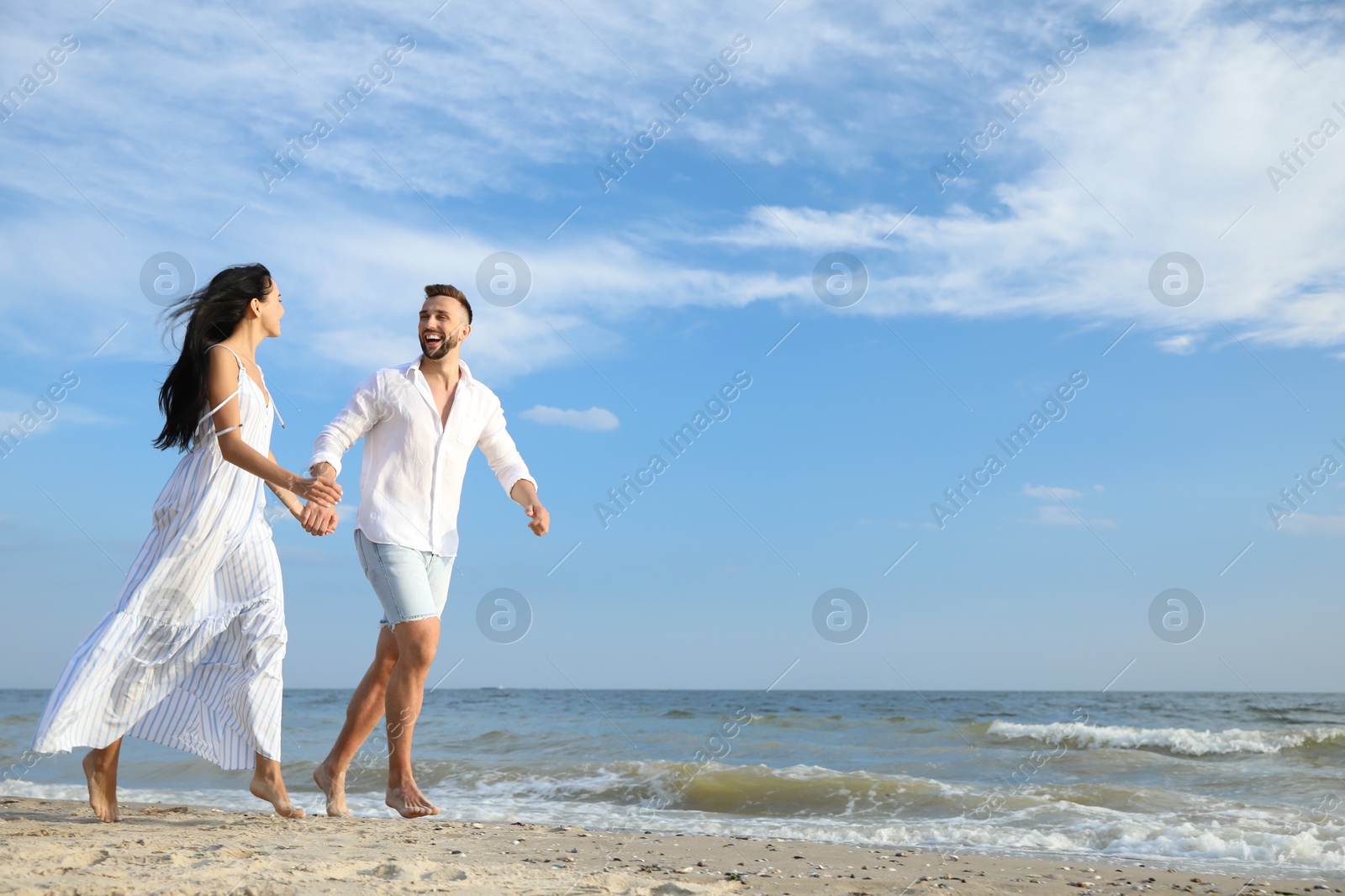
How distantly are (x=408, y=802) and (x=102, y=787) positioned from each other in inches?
48.4

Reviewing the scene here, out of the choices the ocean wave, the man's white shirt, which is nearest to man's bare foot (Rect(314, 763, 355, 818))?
the man's white shirt

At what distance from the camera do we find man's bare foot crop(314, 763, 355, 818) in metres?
4.18

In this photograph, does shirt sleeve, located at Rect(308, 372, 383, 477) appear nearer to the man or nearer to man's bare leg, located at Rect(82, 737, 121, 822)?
the man

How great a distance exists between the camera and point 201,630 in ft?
12.2

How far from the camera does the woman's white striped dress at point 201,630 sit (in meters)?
3.63

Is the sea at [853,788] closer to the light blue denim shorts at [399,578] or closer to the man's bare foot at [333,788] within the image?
the man's bare foot at [333,788]

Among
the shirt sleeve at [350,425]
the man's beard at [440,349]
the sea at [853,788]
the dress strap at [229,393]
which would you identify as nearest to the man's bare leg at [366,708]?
the shirt sleeve at [350,425]

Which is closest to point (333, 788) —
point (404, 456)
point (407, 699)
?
point (407, 699)

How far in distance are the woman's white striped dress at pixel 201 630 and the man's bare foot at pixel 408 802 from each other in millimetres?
565

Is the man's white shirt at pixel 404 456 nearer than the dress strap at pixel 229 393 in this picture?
No

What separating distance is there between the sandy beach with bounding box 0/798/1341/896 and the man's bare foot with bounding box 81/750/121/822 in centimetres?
9

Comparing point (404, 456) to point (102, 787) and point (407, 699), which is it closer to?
point (407, 699)

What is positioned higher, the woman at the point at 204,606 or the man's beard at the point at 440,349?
the man's beard at the point at 440,349

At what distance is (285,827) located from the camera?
3.76 metres
